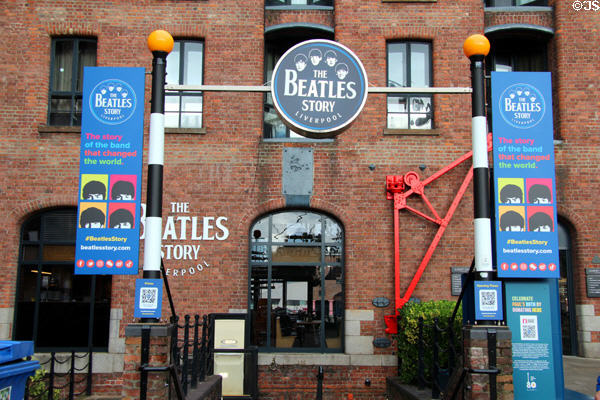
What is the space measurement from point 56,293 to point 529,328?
9.48 meters

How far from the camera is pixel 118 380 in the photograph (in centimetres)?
1180

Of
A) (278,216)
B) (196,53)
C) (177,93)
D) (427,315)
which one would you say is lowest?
(427,315)

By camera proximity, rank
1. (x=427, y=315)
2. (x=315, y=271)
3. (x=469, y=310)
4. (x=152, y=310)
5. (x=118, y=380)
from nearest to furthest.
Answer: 1. (x=152, y=310)
2. (x=469, y=310)
3. (x=427, y=315)
4. (x=118, y=380)
5. (x=315, y=271)

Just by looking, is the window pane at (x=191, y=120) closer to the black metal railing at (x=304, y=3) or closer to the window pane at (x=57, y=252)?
the black metal railing at (x=304, y=3)

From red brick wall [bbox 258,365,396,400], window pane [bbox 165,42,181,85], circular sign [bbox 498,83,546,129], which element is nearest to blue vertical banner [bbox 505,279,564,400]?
circular sign [bbox 498,83,546,129]

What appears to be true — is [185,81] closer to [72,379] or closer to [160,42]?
[160,42]

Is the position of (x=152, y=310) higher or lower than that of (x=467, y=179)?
lower

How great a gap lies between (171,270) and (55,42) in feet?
19.1

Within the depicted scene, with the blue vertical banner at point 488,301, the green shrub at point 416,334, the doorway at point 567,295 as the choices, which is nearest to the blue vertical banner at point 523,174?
the blue vertical banner at point 488,301

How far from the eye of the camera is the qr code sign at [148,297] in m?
7.03

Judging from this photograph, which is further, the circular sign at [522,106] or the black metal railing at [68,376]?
the black metal railing at [68,376]

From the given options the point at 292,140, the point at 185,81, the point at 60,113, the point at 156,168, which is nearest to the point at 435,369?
the point at 156,168

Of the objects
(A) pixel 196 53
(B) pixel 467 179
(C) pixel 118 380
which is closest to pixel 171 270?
(C) pixel 118 380

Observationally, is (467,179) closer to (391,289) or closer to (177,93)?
(391,289)
